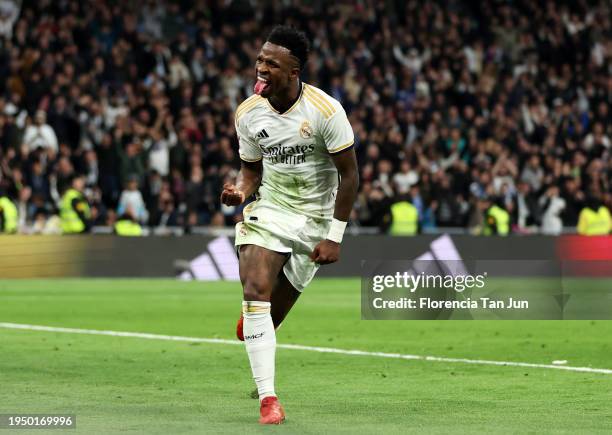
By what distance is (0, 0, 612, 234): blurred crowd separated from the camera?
86.0 feet

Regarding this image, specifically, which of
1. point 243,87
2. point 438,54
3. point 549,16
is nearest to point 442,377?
point 243,87

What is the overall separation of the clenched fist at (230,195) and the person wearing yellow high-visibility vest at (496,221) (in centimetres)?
1874

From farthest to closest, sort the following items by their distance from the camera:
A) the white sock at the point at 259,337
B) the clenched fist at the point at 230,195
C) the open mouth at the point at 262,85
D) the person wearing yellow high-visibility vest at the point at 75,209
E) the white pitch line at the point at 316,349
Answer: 1. the person wearing yellow high-visibility vest at the point at 75,209
2. the white pitch line at the point at 316,349
3. the open mouth at the point at 262,85
4. the clenched fist at the point at 230,195
5. the white sock at the point at 259,337

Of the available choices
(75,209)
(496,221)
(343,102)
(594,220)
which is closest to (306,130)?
(75,209)

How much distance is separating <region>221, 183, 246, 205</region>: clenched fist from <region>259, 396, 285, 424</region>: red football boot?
4.08 feet

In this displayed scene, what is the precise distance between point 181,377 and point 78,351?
93.8 inches

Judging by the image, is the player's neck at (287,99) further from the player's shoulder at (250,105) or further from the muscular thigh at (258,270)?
the muscular thigh at (258,270)

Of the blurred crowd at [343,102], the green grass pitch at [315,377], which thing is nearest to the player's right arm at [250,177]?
the green grass pitch at [315,377]

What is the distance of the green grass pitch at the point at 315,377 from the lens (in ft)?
26.6

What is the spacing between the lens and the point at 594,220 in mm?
27547

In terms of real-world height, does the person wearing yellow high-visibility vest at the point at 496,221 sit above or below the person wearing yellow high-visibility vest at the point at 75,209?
below

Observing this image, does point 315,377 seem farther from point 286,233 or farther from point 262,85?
point 262,85

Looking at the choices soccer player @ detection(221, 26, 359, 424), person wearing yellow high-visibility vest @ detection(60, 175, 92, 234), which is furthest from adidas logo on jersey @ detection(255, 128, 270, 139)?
person wearing yellow high-visibility vest @ detection(60, 175, 92, 234)

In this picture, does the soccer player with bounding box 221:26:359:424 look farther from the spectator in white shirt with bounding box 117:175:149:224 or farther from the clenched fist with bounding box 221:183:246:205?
the spectator in white shirt with bounding box 117:175:149:224
